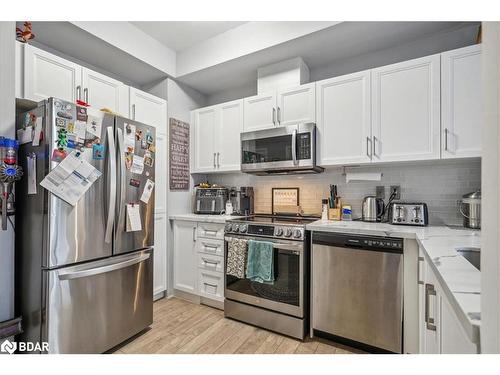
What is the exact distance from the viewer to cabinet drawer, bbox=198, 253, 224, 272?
8.20ft

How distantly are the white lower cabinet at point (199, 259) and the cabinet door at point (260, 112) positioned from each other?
1.11m

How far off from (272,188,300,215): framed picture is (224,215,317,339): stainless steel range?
1.97 feet

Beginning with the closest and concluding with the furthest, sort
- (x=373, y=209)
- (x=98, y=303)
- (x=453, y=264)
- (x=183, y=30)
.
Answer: (x=453, y=264), (x=98, y=303), (x=373, y=209), (x=183, y=30)

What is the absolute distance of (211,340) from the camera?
6.54ft

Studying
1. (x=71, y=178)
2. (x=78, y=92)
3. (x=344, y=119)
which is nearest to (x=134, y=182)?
(x=71, y=178)

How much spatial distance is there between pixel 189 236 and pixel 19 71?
1920 millimetres

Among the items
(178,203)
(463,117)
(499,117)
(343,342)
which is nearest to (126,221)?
(178,203)

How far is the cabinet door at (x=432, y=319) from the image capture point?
106 centimetres

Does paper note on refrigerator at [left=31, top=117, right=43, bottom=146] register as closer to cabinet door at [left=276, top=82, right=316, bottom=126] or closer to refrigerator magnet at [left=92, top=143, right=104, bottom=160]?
refrigerator magnet at [left=92, top=143, right=104, bottom=160]

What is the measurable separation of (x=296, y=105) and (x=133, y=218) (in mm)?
1771

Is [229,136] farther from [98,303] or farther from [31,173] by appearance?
[98,303]

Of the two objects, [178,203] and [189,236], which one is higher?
[178,203]
